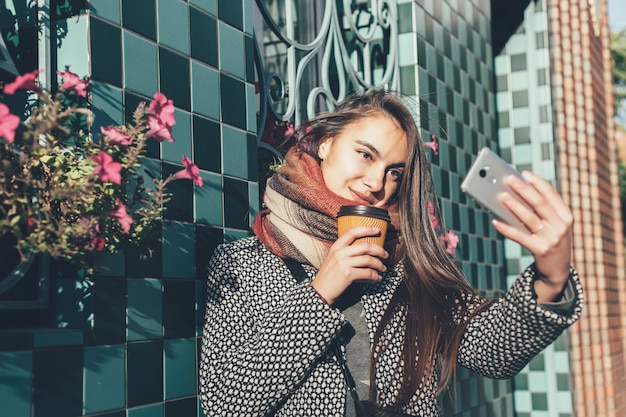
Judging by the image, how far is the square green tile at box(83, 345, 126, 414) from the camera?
210cm

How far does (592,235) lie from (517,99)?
172 centimetres

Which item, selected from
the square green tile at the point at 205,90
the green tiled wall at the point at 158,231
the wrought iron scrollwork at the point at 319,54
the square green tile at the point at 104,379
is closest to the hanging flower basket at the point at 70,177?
the green tiled wall at the point at 158,231

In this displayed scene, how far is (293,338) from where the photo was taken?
7.04 feet

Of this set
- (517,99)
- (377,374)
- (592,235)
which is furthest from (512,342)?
(592,235)

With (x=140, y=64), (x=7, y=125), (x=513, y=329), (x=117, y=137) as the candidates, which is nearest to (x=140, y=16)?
(x=140, y=64)

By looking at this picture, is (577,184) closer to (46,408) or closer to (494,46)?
(494,46)

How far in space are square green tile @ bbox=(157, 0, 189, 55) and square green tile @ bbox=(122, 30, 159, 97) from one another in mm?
85

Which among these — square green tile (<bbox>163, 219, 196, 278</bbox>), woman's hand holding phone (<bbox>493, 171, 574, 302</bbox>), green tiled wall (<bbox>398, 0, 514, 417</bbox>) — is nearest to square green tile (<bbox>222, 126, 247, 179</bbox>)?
square green tile (<bbox>163, 219, 196, 278</bbox>)

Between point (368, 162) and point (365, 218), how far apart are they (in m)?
0.43

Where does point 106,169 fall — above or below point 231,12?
below

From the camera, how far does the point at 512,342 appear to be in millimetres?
2277

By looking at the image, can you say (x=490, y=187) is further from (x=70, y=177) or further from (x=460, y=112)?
(x=460, y=112)

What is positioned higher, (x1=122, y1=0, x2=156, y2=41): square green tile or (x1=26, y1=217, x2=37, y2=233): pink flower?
(x1=122, y1=0, x2=156, y2=41): square green tile

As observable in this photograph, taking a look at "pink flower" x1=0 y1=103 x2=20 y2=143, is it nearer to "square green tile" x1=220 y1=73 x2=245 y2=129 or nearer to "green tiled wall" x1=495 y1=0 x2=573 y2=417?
"square green tile" x1=220 y1=73 x2=245 y2=129
